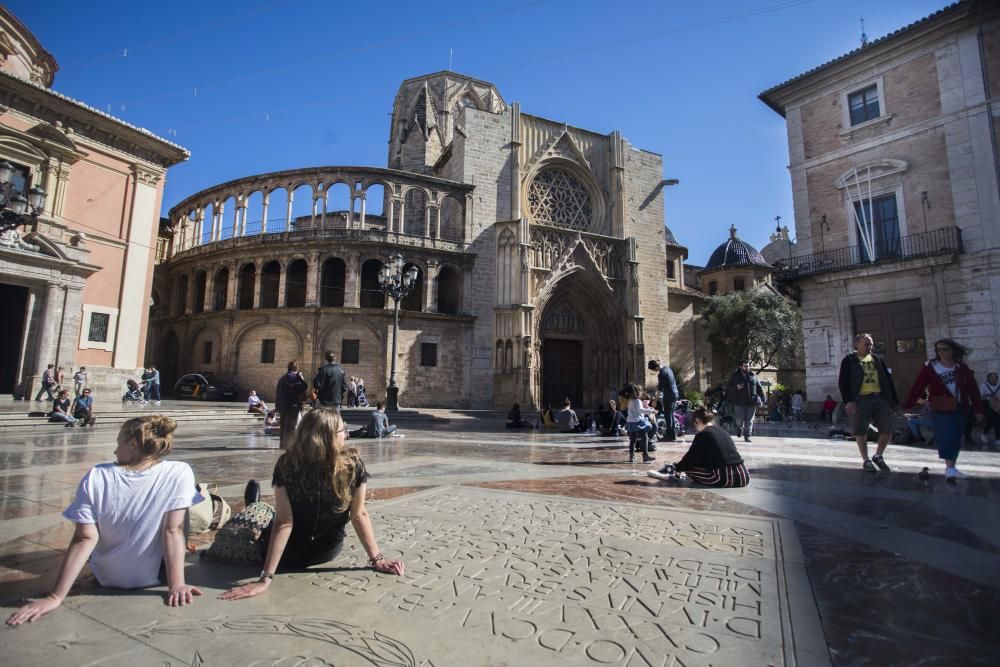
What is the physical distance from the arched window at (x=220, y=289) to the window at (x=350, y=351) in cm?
774

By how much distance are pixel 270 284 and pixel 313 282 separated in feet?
12.8

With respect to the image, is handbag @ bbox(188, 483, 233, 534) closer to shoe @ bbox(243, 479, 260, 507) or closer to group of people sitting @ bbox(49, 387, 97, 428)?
shoe @ bbox(243, 479, 260, 507)

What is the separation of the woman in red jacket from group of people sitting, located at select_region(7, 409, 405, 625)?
652cm

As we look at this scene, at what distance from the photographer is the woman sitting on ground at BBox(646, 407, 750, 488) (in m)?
5.78

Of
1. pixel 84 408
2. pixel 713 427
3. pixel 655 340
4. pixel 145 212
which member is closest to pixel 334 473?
pixel 713 427

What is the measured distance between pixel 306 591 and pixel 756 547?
2811mm

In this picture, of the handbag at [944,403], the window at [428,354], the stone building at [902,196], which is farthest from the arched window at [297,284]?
the handbag at [944,403]

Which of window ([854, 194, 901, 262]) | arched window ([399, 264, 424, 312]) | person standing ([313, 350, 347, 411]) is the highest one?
window ([854, 194, 901, 262])

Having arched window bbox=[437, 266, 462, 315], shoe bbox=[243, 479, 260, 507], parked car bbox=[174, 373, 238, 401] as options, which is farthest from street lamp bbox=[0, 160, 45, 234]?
arched window bbox=[437, 266, 462, 315]

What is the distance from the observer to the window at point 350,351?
82.2 feet

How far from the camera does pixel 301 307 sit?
82.2 feet

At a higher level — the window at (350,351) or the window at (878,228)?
the window at (878,228)

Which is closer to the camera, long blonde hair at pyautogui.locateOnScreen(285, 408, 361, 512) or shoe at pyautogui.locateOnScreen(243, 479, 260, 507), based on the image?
long blonde hair at pyautogui.locateOnScreen(285, 408, 361, 512)

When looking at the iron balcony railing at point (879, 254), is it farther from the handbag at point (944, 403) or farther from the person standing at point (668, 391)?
the handbag at point (944, 403)
